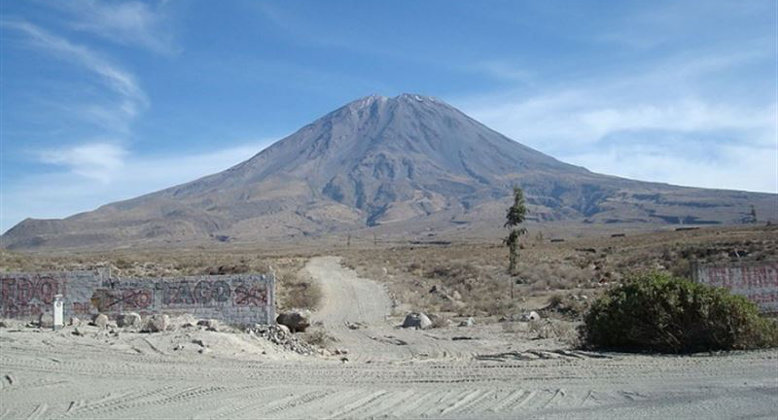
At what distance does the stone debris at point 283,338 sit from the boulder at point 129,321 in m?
3.17

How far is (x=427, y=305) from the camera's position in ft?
111

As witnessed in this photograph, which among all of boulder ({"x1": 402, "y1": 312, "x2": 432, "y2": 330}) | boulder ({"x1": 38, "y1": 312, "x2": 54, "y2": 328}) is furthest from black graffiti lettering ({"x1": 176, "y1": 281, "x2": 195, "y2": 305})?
boulder ({"x1": 402, "y1": 312, "x2": 432, "y2": 330})

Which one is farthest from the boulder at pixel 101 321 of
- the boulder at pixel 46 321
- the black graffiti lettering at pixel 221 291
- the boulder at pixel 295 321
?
the boulder at pixel 295 321

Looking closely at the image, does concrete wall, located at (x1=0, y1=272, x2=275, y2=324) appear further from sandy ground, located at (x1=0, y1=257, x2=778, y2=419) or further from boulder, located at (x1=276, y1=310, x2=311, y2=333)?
sandy ground, located at (x1=0, y1=257, x2=778, y2=419)

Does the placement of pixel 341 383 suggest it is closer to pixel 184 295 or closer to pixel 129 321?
pixel 129 321

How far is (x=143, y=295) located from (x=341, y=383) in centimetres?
1221

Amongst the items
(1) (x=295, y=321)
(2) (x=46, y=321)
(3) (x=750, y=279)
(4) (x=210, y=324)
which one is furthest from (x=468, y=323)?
(2) (x=46, y=321)

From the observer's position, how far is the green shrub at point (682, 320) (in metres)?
15.7

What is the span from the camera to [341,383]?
42.1 feet

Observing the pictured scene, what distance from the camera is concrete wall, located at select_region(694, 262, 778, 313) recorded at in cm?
1933

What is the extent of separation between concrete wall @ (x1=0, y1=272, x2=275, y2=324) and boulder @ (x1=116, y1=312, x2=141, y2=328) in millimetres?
1280

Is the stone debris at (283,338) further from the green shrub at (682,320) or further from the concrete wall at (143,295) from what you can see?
the green shrub at (682,320)

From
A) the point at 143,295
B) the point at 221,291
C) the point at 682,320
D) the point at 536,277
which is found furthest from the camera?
the point at 536,277

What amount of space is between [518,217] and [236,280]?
19.4 meters
